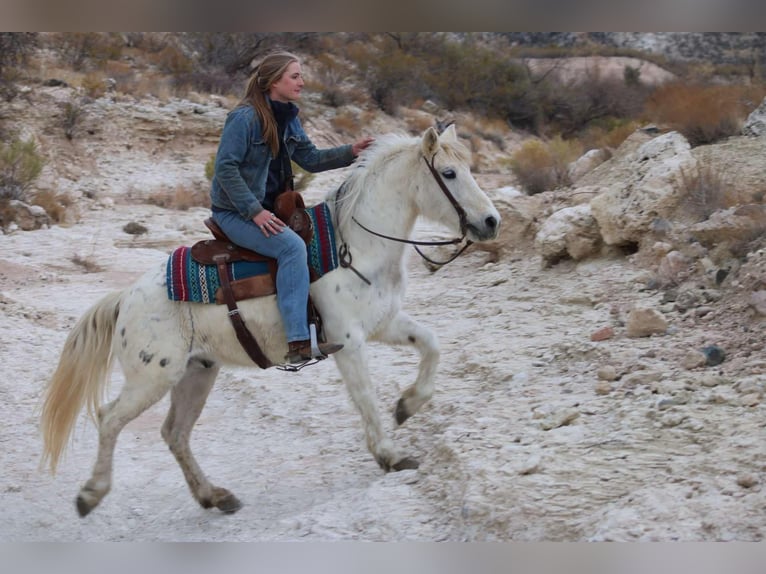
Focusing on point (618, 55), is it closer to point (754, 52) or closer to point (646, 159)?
point (754, 52)

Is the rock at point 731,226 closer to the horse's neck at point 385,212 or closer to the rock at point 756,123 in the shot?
the rock at point 756,123

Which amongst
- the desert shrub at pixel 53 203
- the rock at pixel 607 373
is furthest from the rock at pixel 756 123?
the desert shrub at pixel 53 203

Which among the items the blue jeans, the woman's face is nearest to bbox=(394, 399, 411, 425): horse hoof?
the blue jeans

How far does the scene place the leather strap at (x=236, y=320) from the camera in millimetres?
4762

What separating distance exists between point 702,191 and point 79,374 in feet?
18.8

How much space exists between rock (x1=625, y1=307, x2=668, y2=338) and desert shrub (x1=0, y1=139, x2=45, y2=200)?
1072cm

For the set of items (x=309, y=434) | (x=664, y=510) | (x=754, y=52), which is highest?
(x=754, y=52)

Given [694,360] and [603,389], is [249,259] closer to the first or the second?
[603,389]

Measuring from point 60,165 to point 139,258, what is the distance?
582cm

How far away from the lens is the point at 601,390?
5555mm

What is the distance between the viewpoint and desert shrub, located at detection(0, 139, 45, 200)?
14008mm

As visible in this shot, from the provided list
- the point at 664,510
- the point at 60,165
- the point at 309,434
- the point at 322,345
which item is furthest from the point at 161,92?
the point at 664,510

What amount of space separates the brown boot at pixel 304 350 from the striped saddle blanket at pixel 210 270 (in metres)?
0.40

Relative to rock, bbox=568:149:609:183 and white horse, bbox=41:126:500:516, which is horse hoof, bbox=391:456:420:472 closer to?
white horse, bbox=41:126:500:516
